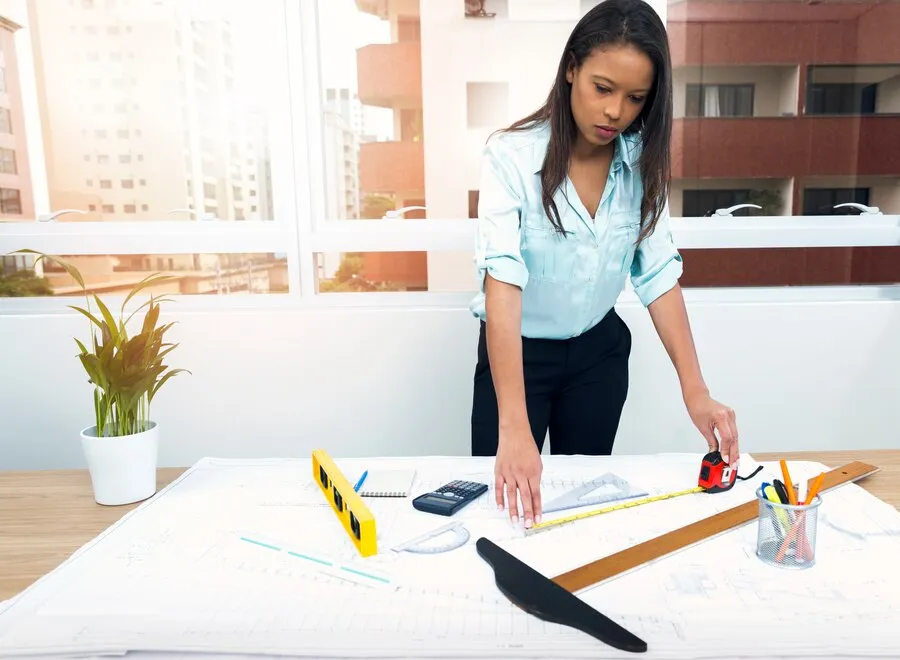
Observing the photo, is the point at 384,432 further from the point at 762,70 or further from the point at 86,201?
the point at 762,70

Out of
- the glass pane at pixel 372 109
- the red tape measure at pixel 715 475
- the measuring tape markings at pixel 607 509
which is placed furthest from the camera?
the glass pane at pixel 372 109

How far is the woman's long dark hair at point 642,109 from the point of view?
102 centimetres

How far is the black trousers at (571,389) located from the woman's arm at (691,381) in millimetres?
128

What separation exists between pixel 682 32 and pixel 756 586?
1.79 m

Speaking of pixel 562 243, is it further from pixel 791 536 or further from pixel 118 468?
pixel 118 468

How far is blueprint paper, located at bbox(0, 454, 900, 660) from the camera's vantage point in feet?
2.13

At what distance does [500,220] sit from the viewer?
3.57 feet

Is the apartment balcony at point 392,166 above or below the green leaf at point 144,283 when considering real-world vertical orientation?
above

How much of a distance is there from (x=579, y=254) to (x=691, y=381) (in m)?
0.30

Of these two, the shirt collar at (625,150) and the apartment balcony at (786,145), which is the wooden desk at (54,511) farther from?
the apartment balcony at (786,145)

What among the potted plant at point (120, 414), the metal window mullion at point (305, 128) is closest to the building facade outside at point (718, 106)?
the metal window mullion at point (305, 128)

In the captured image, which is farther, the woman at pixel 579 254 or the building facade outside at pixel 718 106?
the building facade outside at pixel 718 106

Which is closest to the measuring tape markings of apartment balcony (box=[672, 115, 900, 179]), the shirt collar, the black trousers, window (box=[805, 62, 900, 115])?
the black trousers

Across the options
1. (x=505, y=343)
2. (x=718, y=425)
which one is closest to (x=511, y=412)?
(x=505, y=343)
